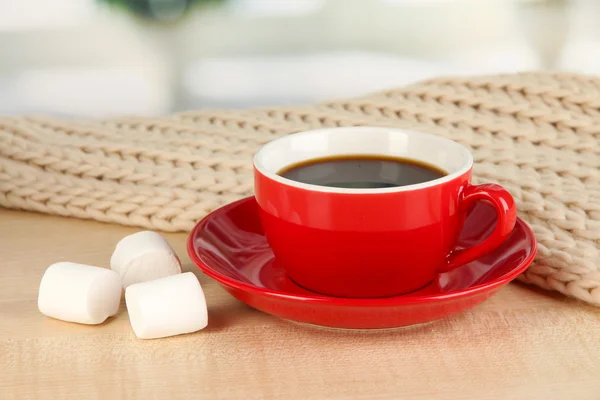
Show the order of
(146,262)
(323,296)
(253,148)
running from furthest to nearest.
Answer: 1. (253,148)
2. (146,262)
3. (323,296)

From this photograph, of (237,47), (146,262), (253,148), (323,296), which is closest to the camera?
(323,296)

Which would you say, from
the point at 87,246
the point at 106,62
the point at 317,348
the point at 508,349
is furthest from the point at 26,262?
the point at 106,62

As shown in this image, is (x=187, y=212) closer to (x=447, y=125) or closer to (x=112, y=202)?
(x=112, y=202)

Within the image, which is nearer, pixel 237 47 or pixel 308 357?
pixel 308 357

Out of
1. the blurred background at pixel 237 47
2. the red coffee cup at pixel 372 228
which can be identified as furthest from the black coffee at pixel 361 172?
the blurred background at pixel 237 47

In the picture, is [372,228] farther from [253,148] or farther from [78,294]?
[253,148]

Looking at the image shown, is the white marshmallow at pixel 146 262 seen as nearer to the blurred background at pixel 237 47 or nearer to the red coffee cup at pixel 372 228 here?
the red coffee cup at pixel 372 228

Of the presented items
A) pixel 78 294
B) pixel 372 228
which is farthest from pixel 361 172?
pixel 78 294
